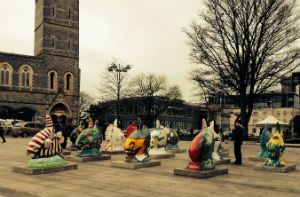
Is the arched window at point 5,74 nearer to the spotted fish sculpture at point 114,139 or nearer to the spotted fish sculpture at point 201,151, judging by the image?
the spotted fish sculpture at point 114,139

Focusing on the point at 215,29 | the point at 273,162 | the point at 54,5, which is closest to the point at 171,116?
the point at 54,5

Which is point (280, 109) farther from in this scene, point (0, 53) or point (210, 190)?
point (210, 190)

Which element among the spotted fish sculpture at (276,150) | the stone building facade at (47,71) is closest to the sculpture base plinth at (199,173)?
the spotted fish sculpture at (276,150)

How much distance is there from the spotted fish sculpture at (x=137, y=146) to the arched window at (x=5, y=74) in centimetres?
3909

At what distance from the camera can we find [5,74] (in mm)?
46781

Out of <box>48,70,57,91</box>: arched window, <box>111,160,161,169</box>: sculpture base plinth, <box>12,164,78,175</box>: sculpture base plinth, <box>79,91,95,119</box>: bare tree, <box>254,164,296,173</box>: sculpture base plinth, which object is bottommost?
<box>254,164,296,173</box>: sculpture base plinth

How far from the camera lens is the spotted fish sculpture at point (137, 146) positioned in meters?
12.2

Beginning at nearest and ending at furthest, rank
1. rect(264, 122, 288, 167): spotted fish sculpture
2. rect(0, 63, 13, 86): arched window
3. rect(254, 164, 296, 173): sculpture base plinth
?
rect(254, 164, 296, 173): sculpture base plinth → rect(264, 122, 288, 167): spotted fish sculpture → rect(0, 63, 13, 86): arched window

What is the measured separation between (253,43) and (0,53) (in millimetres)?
33512

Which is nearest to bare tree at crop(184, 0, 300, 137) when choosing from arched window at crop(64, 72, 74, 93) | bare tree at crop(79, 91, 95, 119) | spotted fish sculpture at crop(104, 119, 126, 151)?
spotted fish sculpture at crop(104, 119, 126, 151)

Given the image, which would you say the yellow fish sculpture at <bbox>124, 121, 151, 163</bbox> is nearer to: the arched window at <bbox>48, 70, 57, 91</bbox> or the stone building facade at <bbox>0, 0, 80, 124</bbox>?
the stone building facade at <bbox>0, 0, 80, 124</bbox>

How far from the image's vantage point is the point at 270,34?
97.2 feet

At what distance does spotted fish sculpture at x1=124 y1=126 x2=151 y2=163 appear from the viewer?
12.2 meters

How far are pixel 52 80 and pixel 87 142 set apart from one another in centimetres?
3874
